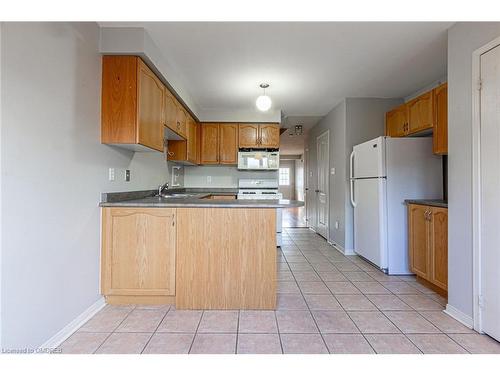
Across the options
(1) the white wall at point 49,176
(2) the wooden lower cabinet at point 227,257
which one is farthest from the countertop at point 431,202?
(1) the white wall at point 49,176

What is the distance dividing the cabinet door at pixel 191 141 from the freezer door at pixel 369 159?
2377 millimetres

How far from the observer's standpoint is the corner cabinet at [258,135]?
461cm

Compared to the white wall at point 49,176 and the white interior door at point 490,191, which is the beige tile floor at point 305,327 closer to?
Result: the white interior door at point 490,191

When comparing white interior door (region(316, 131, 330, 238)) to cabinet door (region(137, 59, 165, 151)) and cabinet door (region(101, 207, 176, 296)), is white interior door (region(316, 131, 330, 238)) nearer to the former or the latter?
cabinet door (region(137, 59, 165, 151))

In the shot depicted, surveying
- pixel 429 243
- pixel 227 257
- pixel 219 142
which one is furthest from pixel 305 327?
pixel 219 142

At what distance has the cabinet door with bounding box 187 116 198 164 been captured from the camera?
400 cm

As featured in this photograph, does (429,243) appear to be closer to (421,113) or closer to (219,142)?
(421,113)

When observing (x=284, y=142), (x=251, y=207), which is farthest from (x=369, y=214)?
(x=284, y=142)

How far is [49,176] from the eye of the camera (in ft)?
5.26

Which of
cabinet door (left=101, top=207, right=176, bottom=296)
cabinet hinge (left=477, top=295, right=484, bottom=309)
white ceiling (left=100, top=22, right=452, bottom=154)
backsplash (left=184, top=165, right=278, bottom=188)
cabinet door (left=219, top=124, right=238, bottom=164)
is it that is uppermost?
white ceiling (left=100, top=22, right=452, bottom=154)

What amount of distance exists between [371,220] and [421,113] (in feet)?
4.32

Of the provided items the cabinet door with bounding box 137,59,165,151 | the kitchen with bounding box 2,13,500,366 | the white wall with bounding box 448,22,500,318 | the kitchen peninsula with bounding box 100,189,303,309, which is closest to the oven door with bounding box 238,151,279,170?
the kitchen with bounding box 2,13,500,366

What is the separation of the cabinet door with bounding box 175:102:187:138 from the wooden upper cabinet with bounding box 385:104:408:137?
2.79m
